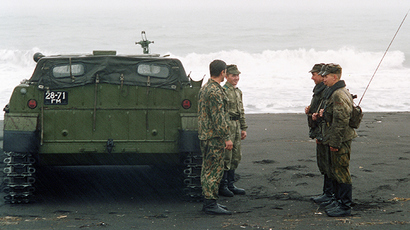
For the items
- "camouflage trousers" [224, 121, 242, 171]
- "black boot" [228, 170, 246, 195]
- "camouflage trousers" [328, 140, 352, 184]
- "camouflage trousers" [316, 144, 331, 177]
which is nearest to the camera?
"camouflage trousers" [328, 140, 352, 184]

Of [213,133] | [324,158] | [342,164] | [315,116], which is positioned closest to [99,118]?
[213,133]

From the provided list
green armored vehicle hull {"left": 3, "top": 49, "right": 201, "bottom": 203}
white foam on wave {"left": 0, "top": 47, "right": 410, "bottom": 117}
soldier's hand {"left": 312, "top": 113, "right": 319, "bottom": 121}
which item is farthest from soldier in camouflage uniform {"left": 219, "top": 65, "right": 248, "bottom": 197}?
white foam on wave {"left": 0, "top": 47, "right": 410, "bottom": 117}

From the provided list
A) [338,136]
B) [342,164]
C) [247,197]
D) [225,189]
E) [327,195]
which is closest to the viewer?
[338,136]

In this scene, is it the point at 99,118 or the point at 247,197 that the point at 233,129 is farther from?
the point at 99,118

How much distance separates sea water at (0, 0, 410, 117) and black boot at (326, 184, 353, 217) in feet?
56.6

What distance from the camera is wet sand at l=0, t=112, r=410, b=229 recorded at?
592 cm

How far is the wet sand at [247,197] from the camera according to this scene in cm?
592

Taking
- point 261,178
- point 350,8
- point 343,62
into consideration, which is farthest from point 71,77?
point 350,8

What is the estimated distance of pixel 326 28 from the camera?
53.2m

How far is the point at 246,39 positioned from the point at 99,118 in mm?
42201

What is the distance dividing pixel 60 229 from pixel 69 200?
1.50 m

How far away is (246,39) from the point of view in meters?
48.2

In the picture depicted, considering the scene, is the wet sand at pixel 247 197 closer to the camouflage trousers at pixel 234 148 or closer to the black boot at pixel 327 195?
the black boot at pixel 327 195

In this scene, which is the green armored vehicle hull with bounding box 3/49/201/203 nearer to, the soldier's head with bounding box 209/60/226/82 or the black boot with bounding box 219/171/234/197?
the black boot with bounding box 219/171/234/197
